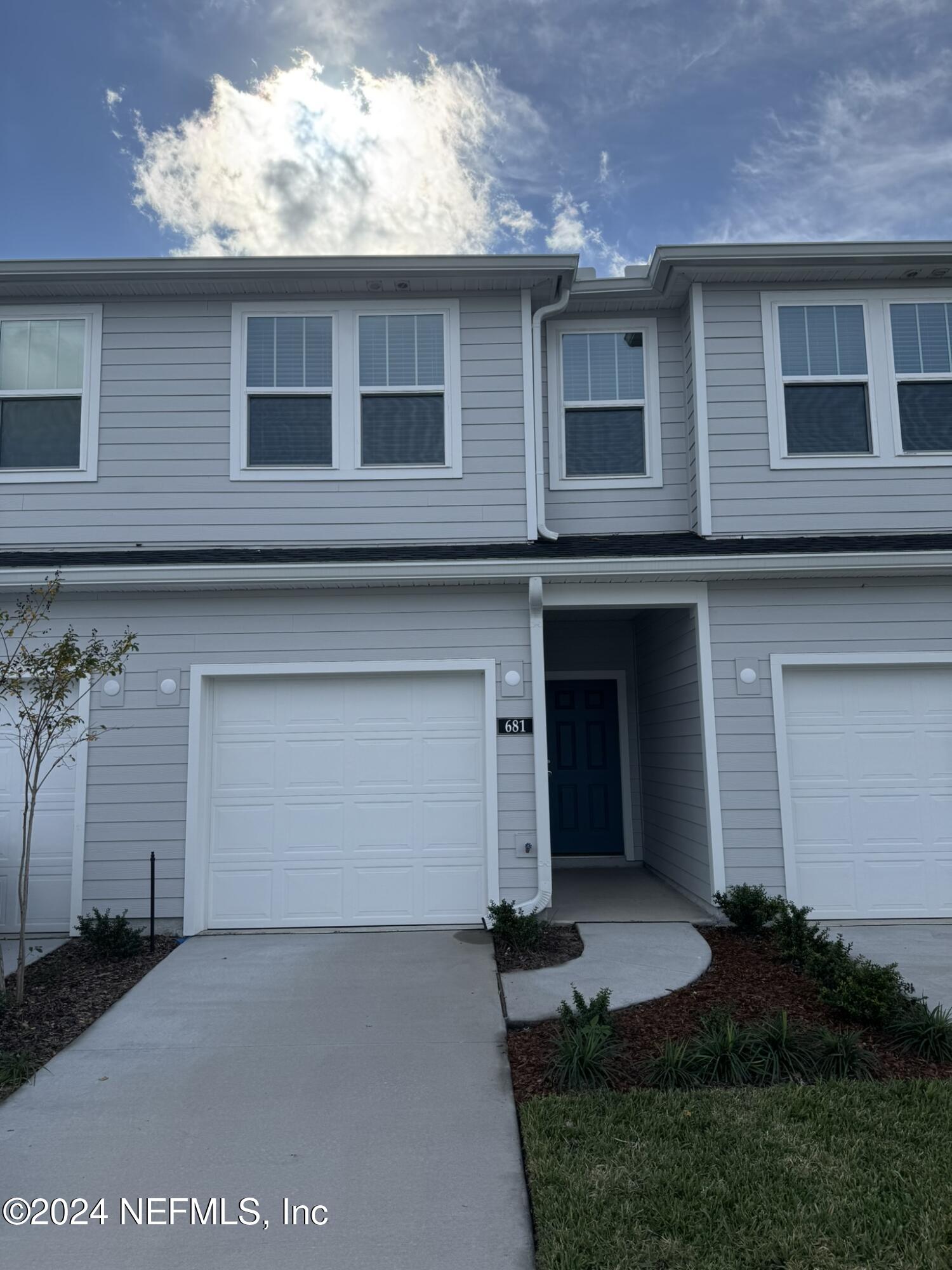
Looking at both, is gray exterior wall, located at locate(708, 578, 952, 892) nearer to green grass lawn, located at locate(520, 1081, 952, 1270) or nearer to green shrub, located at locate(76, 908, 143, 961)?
green grass lawn, located at locate(520, 1081, 952, 1270)

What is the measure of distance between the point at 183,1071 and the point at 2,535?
17.7ft

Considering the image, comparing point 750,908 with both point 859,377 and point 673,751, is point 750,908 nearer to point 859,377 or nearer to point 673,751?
point 673,751

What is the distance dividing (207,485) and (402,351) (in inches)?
86.0

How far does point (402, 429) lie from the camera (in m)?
8.33

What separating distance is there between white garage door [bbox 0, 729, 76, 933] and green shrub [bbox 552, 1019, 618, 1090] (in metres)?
4.82

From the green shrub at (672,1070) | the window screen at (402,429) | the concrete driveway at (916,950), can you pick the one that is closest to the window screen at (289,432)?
the window screen at (402,429)

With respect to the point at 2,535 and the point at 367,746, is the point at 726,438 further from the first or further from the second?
the point at 2,535

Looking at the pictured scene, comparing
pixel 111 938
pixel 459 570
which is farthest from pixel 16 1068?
pixel 459 570

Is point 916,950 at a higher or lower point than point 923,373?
lower

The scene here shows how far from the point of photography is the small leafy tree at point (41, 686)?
19.2 ft

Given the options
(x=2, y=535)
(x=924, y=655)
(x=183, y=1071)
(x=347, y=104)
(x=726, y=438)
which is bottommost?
(x=183, y=1071)

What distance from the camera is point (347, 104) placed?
13.3m

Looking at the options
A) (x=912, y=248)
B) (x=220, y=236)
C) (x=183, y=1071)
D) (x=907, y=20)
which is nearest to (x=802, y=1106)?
(x=183, y=1071)

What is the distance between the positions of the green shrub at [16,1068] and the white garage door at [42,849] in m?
2.70
